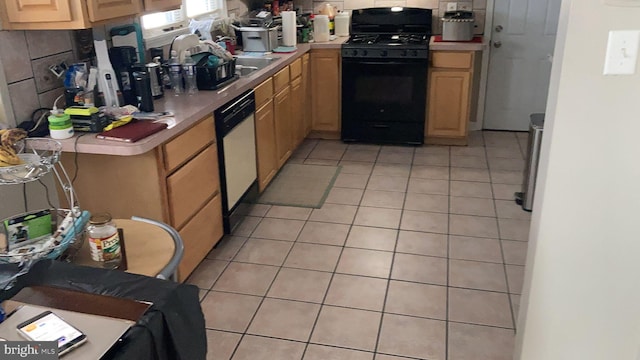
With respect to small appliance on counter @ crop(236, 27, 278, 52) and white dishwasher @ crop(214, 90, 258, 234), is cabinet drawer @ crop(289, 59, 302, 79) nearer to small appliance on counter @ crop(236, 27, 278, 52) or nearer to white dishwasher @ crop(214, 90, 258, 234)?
small appliance on counter @ crop(236, 27, 278, 52)

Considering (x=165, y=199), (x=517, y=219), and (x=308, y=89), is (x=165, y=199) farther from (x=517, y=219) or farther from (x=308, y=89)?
(x=308, y=89)

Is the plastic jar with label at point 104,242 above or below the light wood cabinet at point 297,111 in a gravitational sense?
above

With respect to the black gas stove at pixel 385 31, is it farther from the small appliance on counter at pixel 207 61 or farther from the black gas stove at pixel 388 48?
the small appliance on counter at pixel 207 61

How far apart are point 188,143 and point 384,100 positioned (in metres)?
2.54

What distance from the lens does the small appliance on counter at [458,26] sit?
4648 mm

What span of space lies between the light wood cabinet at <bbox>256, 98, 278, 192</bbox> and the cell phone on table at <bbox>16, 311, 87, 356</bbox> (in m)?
2.57

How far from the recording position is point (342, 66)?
4.79 metres

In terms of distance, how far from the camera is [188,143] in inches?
104

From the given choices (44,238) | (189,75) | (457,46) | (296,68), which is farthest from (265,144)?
(44,238)

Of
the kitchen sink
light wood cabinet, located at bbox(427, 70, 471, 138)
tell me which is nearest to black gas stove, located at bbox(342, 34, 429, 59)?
light wood cabinet, located at bbox(427, 70, 471, 138)

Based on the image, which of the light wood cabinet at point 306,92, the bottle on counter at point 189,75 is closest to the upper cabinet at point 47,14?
the bottle on counter at point 189,75

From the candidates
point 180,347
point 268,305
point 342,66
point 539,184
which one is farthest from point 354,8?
point 180,347

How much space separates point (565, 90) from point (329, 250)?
6.00ft

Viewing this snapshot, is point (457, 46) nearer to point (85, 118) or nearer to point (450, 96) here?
point (450, 96)
